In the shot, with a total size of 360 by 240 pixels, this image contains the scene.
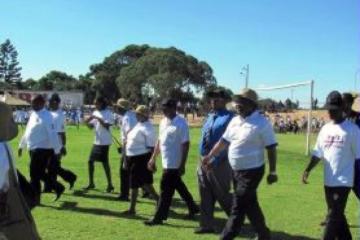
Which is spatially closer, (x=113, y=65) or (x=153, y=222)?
(x=153, y=222)

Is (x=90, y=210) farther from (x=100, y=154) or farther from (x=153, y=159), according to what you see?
(x=100, y=154)

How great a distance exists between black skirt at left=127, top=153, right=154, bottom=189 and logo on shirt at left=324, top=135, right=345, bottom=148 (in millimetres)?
3587

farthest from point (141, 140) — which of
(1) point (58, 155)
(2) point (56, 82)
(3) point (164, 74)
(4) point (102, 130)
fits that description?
(2) point (56, 82)

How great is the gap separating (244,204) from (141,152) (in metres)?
3.20

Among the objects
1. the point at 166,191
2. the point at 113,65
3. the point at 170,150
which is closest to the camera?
the point at 170,150

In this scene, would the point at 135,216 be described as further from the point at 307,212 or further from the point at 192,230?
the point at 307,212

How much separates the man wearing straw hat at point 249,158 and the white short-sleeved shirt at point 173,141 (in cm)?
180

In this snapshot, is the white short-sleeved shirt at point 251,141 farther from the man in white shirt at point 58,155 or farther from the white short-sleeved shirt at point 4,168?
the man in white shirt at point 58,155

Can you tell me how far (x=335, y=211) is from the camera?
756cm

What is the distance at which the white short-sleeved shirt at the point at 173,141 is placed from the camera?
9664 mm

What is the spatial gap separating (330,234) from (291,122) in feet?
158

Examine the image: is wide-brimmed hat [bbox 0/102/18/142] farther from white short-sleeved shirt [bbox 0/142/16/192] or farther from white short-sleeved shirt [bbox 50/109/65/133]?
white short-sleeved shirt [bbox 50/109/65/133]

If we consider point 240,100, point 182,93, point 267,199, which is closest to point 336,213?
point 240,100

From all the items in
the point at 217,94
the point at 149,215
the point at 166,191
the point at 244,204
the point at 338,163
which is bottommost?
the point at 149,215
